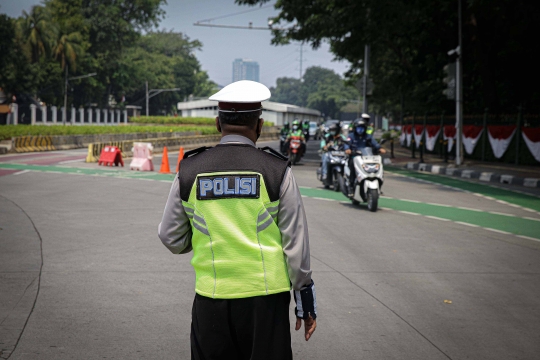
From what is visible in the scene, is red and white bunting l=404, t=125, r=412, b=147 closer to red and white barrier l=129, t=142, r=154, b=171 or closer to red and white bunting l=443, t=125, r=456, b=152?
red and white bunting l=443, t=125, r=456, b=152

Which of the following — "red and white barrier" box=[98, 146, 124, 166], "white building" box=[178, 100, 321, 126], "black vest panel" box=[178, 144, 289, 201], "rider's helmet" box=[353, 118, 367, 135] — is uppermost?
"white building" box=[178, 100, 321, 126]

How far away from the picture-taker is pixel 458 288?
6824mm

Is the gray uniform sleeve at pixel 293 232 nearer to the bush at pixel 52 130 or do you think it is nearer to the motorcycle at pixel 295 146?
the motorcycle at pixel 295 146

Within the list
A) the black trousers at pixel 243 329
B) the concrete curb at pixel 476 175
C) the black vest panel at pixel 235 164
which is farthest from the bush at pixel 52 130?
the black trousers at pixel 243 329

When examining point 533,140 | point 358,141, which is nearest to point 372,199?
point 358,141

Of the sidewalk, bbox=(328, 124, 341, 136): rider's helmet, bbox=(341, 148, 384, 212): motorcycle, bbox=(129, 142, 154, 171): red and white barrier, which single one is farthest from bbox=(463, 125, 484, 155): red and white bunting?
bbox=(341, 148, 384, 212): motorcycle

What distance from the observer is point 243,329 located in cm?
286

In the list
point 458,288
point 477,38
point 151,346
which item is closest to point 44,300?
point 151,346

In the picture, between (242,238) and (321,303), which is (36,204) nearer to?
(321,303)

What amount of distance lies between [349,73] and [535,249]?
41.0 m

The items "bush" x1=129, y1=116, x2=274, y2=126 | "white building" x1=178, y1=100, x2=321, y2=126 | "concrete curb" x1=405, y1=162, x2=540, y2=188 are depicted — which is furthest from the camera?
"white building" x1=178, y1=100, x2=321, y2=126

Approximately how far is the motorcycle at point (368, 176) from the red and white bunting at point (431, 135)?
20025mm

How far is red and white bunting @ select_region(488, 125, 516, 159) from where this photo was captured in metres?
25.1

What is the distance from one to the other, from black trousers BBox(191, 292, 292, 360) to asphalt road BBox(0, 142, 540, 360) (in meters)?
1.92
